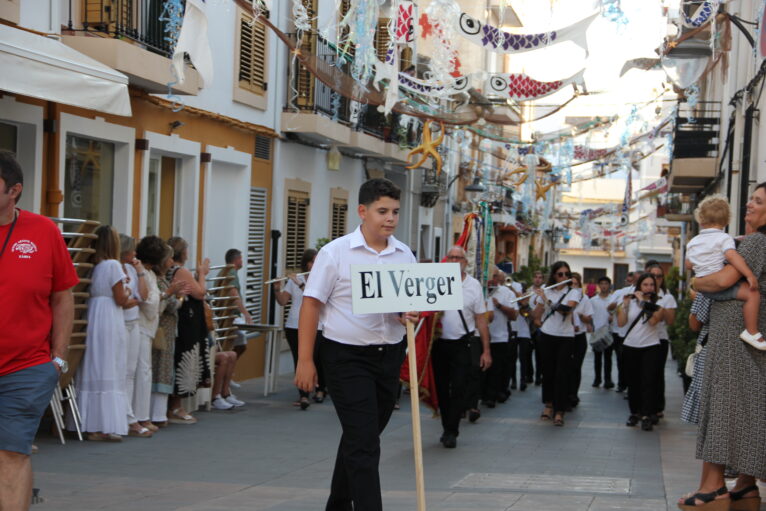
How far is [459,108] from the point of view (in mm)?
20234

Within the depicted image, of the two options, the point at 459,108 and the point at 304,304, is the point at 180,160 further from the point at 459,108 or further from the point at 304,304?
the point at 304,304

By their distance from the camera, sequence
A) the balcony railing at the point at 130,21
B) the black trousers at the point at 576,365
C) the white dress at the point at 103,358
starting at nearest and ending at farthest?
the white dress at the point at 103,358, the balcony railing at the point at 130,21, the black trousers at the point at 576,365

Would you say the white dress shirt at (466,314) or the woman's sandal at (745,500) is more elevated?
the white dress shirt at (466,314)

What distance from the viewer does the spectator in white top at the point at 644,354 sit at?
1334 cm

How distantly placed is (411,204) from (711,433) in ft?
74.3

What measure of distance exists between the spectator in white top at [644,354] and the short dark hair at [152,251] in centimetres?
577

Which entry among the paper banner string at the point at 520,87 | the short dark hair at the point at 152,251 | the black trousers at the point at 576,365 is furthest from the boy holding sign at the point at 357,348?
the black trousers at the point at 576,365

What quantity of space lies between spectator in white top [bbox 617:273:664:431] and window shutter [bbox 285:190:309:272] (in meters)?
7.53

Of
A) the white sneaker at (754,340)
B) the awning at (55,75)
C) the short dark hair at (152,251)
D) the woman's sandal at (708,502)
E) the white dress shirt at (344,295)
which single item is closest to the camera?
the white dress shirt at (344,295)

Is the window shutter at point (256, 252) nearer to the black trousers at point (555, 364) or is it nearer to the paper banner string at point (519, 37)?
the black trousers at point (555, 364)

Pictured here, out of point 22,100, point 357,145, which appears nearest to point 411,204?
point 357,145

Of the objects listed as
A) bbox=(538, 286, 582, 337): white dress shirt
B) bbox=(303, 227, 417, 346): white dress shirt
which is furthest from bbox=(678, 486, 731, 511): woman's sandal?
bbox=(538, 286, 582, 337): white dress shirt

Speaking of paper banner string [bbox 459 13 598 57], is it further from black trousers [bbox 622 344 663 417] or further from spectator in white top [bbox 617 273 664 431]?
black trousers [bbox 622 344 663 417]

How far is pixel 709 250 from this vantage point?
741cm
